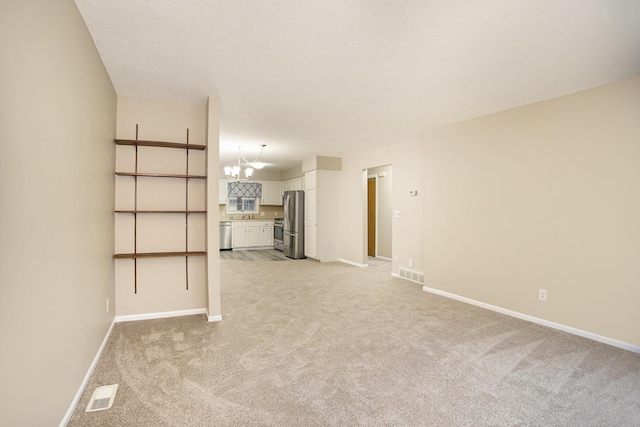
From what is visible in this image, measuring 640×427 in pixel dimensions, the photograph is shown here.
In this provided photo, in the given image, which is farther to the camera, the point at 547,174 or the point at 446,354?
the point at 547,174

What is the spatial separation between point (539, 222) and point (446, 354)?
200 cm

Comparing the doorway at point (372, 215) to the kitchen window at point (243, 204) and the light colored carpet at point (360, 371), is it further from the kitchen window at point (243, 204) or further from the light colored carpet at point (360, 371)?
the light colored carpet at point (360, 371)

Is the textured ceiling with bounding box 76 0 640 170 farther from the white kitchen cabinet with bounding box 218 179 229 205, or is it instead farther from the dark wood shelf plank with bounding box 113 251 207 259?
the white kitchen cabinet with bounding box 218 179 229 205

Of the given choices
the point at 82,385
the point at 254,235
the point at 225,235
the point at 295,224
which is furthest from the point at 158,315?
the point at 254,235

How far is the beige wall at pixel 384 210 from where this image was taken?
8453mm

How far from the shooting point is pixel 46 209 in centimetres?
165

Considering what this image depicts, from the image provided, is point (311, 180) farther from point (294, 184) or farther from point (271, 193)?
point (271, 193)

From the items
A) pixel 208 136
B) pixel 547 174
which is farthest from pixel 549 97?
pixel 208 136

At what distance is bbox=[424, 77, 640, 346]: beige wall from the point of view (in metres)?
3.08

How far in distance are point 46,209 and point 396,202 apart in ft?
17.5

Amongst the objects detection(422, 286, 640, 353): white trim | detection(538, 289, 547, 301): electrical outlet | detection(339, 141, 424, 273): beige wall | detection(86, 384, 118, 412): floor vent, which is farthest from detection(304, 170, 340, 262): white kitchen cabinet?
detection(86, 384, 118, 412): floor vent

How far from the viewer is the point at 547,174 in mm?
3639

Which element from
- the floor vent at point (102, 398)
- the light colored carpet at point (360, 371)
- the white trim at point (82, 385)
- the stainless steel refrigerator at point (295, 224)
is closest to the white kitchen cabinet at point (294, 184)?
the stainless steel refrigerator at point (295, 224)

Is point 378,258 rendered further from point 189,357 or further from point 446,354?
point 189,357
